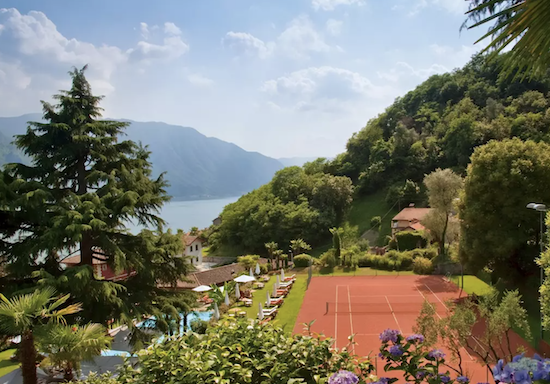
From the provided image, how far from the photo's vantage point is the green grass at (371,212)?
2072 inches

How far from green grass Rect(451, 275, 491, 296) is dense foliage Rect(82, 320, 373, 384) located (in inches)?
943

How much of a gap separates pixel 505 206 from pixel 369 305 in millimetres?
9459

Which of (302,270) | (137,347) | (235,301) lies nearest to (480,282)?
(302,270)

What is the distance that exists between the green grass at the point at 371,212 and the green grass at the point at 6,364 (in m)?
40.9

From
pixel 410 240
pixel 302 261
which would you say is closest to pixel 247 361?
pixel 302 261

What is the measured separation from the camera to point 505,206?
19.4 m

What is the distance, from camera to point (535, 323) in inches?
697

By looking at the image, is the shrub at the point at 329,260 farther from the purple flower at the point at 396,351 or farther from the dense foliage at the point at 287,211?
the purple flower at the point at 396,351

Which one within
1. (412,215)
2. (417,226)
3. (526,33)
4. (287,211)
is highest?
(526,33)

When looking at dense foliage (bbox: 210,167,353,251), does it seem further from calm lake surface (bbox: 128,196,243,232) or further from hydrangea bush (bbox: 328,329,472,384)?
hydrangea bush (bbox: 328,329,472,384)

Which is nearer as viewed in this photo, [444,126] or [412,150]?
Result: [412,150]

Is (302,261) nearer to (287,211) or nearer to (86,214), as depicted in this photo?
(287,211)

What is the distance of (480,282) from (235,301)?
17906mm

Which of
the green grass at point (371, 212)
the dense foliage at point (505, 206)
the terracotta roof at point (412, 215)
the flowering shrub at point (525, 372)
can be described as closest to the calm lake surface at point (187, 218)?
the flowering shrub at point (525, 372)
